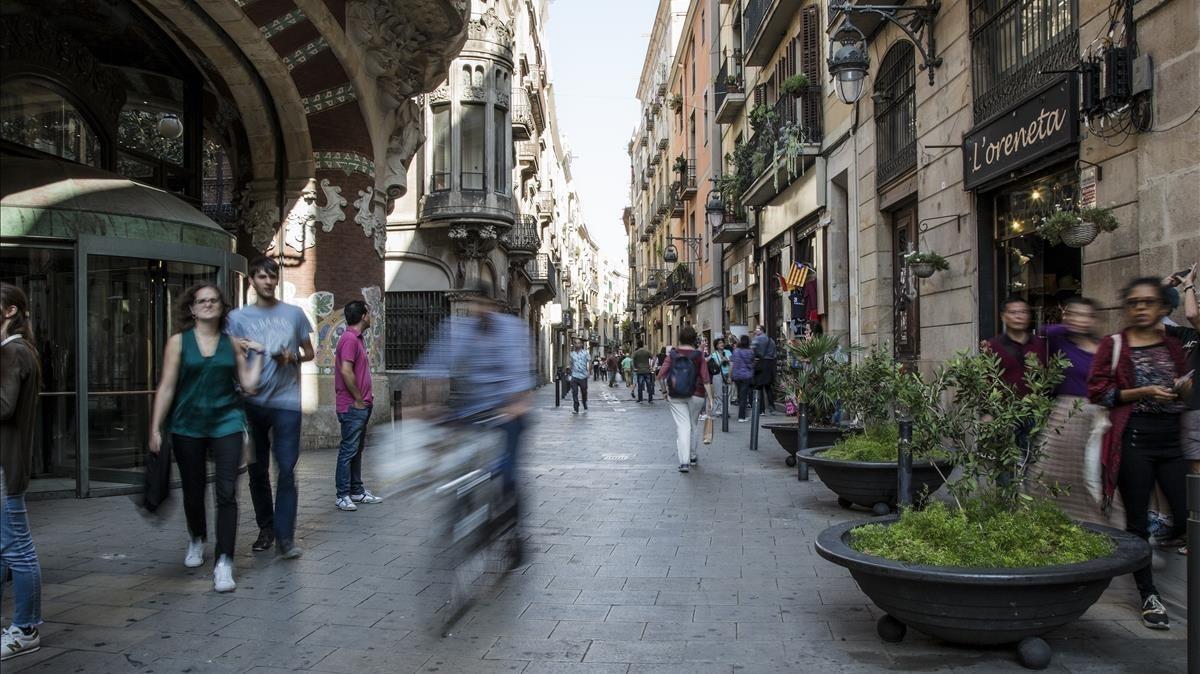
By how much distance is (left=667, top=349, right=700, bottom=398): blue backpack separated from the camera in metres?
10.3

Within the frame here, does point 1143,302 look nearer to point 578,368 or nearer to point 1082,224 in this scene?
point 1082,224

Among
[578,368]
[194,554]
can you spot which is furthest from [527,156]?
[194,554]

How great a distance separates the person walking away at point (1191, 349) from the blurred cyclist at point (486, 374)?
11.4ft

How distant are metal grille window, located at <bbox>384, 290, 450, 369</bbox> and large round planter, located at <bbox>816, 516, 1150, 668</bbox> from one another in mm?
20536

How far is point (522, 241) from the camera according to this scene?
32.0 m

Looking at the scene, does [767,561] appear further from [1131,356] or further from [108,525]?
[108,525]

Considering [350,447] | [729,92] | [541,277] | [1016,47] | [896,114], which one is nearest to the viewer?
[350,447]

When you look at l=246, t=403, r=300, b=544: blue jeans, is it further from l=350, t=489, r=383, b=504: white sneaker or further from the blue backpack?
the blue backpack

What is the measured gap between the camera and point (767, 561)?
600cm

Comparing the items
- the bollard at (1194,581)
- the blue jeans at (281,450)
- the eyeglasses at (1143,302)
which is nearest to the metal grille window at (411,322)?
the blue jeans at (281,450)

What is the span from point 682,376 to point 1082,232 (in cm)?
432

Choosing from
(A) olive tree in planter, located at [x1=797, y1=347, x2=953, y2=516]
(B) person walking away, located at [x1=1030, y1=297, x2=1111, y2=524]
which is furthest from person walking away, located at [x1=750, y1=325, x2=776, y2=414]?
(B) person walking away, located at [x1=1030, y1=297, x2=1111, y2=524]

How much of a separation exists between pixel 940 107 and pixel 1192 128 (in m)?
5.51

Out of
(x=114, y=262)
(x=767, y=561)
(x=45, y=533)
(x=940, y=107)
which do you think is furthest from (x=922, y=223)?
(x=45, y=533)
